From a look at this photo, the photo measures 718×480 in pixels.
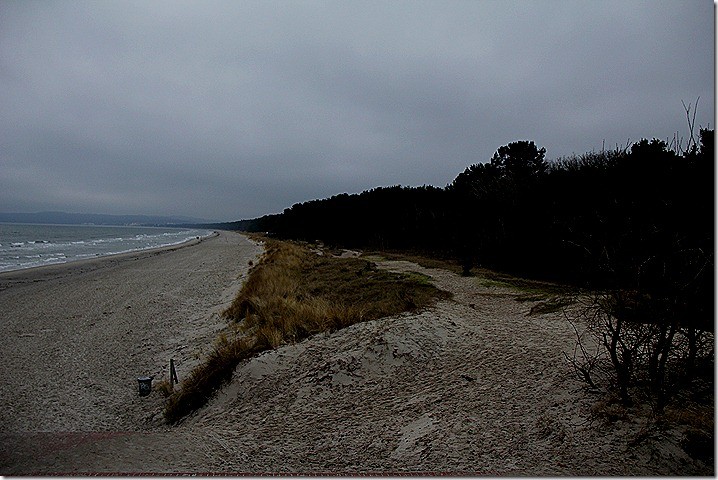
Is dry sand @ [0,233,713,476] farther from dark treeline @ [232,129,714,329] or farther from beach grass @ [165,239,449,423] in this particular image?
dark treeline @ [232,129,714,329]

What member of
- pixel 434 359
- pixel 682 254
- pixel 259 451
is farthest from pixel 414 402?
pixel 682 254

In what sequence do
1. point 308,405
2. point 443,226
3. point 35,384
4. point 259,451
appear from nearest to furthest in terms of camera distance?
point 259,451
point 308,405
point 35,384
point 443,226

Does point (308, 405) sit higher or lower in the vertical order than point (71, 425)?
higher

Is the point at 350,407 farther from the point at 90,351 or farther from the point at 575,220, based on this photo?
the point at 575,220

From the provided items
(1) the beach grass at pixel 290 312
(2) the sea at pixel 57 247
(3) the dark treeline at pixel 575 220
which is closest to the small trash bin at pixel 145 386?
(1) the beach grass at pixel 290 312

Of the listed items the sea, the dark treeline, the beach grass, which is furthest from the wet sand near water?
the sea

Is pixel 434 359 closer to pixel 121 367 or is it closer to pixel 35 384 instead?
pixel 121 367

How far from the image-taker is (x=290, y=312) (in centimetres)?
1023

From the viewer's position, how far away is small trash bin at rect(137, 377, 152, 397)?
7801mm

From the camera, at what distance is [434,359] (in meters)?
7.22

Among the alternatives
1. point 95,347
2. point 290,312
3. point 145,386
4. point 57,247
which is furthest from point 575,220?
point 57,247

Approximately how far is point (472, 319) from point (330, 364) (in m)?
3.29

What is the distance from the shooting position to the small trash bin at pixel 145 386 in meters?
7.80

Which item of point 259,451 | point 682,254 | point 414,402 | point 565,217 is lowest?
point 259,451
